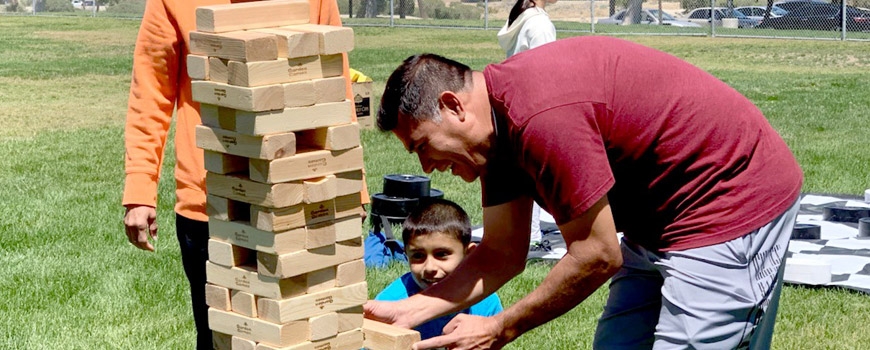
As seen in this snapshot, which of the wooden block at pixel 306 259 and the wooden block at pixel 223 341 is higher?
the wooden block at pixel 306 259

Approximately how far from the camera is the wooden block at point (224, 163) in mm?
3049

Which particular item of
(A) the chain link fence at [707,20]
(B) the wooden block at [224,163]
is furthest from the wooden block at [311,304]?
(A) the chain link fence at [707,20]

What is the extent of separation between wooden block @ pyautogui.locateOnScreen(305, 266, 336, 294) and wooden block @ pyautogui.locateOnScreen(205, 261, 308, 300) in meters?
0.01

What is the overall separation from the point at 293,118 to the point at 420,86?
0.35m

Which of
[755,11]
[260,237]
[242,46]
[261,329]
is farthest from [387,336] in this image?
[755,11]

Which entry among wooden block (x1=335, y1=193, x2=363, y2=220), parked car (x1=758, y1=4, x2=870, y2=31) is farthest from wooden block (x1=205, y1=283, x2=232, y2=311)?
parked car (x1=758, y1=4, x2=870, y2=31)

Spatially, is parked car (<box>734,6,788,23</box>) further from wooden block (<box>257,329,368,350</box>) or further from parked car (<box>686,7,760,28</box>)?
wooden block (<box>257,329,368,350</box>)

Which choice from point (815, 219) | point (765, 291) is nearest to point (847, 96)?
point (815, 219)

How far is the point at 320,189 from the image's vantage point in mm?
2965

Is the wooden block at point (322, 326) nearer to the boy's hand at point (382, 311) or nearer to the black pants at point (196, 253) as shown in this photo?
the boy's hand at point (382, 311)

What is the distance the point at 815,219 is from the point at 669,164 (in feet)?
18.8

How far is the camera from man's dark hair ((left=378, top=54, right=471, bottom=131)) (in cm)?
275

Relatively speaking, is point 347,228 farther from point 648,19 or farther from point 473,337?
point 648,19

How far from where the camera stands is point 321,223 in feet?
9.93
